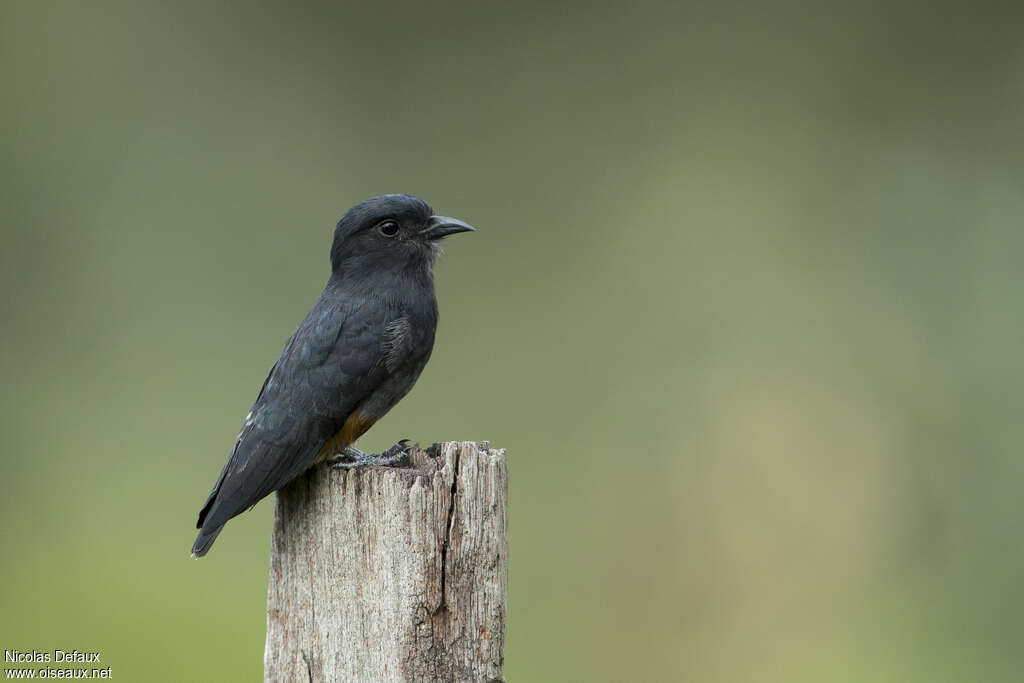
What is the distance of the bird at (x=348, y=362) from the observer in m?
3.35

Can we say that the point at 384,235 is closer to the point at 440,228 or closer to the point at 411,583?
the point at 440,228

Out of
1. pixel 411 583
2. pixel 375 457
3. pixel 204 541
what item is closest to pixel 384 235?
pixel 375 457

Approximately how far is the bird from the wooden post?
351 mm

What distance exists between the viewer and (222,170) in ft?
25.2

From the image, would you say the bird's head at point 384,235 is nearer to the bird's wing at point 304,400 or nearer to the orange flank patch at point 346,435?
the bird's wing at point 304,400

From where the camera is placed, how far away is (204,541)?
329 cm

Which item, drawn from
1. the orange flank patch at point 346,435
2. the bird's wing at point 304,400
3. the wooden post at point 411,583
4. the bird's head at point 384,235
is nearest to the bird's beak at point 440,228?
the bird's head at point 384,235

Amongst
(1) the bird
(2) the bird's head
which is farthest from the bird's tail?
(2) the bird's head

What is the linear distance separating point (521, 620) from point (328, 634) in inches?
146

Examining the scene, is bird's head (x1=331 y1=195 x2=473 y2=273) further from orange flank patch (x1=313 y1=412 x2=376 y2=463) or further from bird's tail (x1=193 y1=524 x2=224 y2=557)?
bird's tail (x1=193 y1=524 x2=224 y2=557)

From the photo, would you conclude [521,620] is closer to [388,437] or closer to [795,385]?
[388,437]

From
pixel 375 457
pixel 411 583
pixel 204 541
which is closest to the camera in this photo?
pixel 411 583

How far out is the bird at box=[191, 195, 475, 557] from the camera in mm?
3354

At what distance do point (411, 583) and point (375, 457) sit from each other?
747 millimetres
